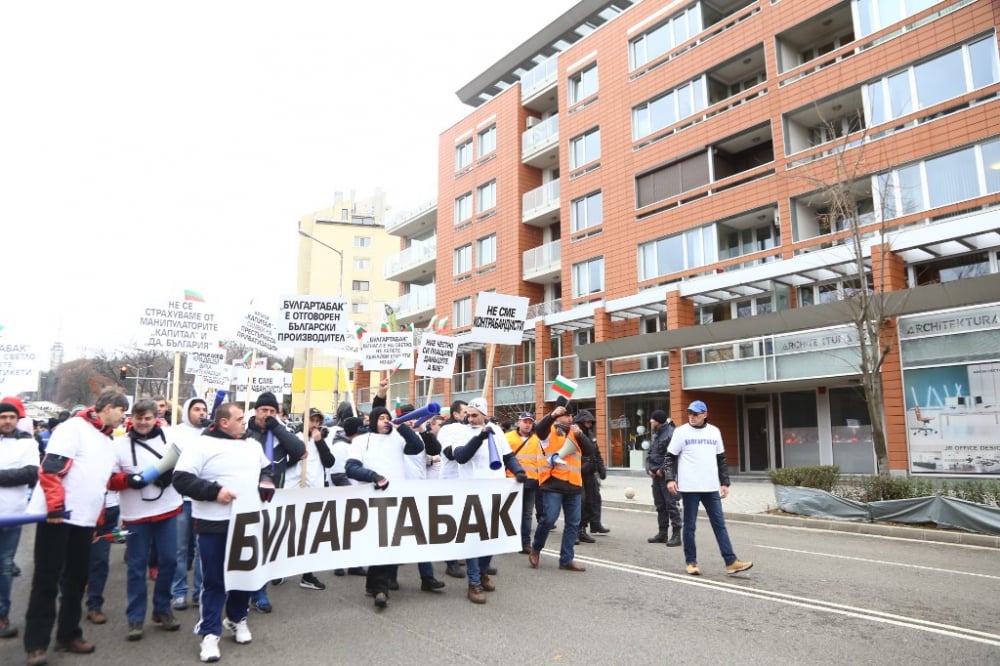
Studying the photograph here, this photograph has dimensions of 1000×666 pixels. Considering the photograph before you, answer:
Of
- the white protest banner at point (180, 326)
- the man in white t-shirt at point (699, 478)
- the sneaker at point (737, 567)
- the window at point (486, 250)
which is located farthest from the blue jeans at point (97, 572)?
the window at point (486, 250)

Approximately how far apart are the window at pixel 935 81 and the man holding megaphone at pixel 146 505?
22.8m

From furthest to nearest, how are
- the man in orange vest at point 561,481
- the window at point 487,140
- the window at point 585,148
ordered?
the window at point 487,140, the window at point 585,148, the man in orange vest at point 561,481

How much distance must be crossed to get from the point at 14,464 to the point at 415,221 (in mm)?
41350

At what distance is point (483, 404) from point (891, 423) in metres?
16.2

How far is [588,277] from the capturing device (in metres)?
31.2

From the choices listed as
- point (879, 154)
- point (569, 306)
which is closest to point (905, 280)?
point (879, 154)

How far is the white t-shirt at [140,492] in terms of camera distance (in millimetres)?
5645

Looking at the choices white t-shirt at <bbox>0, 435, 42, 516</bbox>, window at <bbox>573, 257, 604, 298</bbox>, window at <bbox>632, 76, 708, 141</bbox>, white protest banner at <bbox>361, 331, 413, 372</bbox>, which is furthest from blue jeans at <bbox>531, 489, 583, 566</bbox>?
window at <bbox>632, 76, 708, 141</bbox>

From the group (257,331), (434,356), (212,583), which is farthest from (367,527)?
(257,331)

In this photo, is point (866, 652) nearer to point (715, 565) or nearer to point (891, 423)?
point (715, 565)

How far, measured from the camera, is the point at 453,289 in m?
39.8

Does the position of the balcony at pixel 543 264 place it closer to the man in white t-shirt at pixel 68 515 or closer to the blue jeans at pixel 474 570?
the blue jeans at pixel 474 570

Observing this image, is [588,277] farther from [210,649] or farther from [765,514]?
[210,649]

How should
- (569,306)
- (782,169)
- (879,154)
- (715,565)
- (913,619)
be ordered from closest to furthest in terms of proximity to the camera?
(913,619), (715,565), (879,154), (782,169), (569,306)
